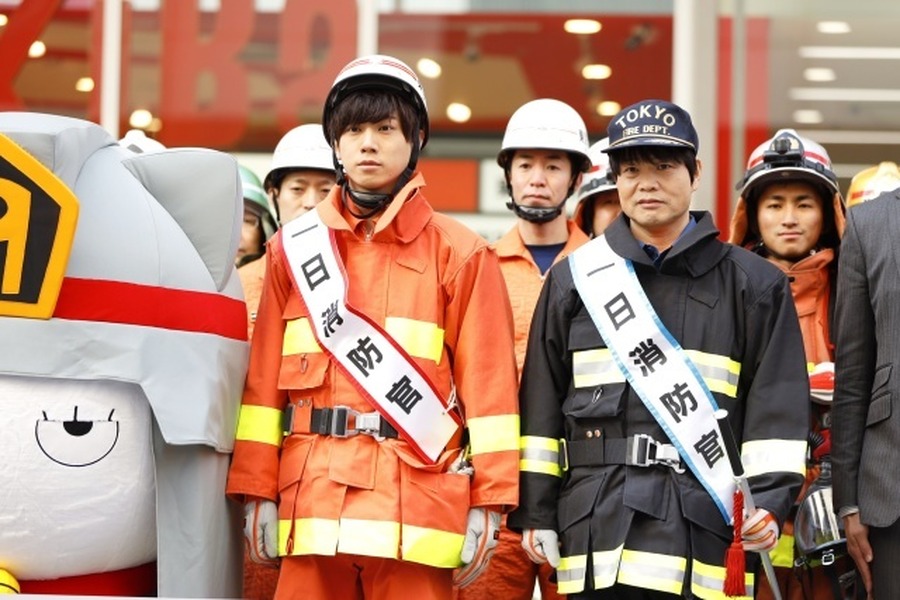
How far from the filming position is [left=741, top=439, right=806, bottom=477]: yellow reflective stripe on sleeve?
476 centimetres

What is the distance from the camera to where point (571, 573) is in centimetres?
481

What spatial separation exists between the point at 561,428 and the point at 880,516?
94cm

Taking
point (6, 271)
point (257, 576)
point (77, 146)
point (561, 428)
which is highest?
point (77, 146)

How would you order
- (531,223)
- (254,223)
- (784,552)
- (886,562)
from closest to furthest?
(886,562) → (784,552) → (531,223) → (254,223)

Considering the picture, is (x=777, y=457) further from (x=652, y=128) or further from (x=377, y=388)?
(x=377, y=388)

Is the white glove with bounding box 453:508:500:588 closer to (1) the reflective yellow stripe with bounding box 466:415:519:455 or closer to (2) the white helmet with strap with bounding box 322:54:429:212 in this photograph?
(1) the reflective yellow stripe with bounding box 466:415:519:455

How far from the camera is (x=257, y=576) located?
18.9ft

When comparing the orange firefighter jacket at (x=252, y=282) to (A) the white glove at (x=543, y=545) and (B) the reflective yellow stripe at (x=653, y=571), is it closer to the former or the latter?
(A) the white glove at (x=543, y=545)

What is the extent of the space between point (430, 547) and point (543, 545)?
0.34 meters

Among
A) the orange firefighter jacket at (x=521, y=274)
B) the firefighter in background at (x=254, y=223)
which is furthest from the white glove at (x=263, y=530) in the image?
the firefighter in background at (x=254, y=223)

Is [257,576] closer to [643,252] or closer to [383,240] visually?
[383,240]

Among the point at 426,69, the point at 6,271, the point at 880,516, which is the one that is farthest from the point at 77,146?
the point at 426,69

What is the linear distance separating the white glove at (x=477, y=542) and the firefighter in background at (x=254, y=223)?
2.57 meters

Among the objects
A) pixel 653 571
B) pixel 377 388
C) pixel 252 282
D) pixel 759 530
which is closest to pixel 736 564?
pixel 759 530
